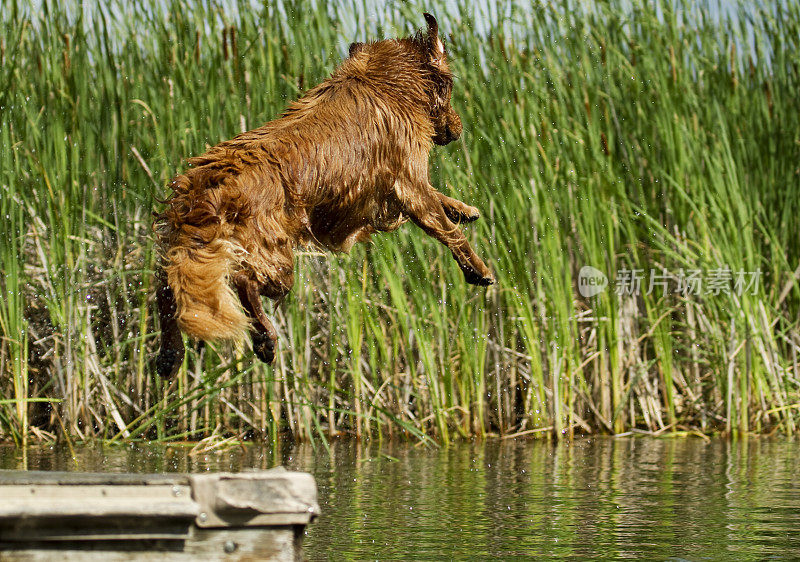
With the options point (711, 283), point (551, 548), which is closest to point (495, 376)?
point (711, 283)

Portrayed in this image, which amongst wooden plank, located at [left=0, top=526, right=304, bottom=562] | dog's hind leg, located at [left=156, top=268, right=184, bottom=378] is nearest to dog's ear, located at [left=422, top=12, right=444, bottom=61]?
dog's hind leg, located at [left=156, top=268, right=184, bottom=378]

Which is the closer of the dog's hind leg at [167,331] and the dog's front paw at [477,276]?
the dog's hind leg at [167,331]

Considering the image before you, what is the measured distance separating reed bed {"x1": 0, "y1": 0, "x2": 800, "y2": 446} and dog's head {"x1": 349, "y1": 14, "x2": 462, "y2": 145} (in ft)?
7.60

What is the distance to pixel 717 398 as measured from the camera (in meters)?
7.34

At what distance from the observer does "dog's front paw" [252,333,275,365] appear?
11.3 feet

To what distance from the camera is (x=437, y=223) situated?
3.95m

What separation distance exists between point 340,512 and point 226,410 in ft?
7.76

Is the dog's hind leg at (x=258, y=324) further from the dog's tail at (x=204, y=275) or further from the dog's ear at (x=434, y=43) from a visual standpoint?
the dog's ear at (x=434, y=43)

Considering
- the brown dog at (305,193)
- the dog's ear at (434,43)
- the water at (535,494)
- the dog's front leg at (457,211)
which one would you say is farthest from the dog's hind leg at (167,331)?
the dog's ear at (434,43)

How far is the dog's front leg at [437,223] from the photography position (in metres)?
3.84

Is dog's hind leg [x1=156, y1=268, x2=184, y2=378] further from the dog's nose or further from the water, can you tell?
the dog's nose

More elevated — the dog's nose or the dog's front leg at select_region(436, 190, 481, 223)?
the dog's nose

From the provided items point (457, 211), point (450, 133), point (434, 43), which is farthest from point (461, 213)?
point (434, 43)

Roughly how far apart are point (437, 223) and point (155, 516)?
1.71 m
